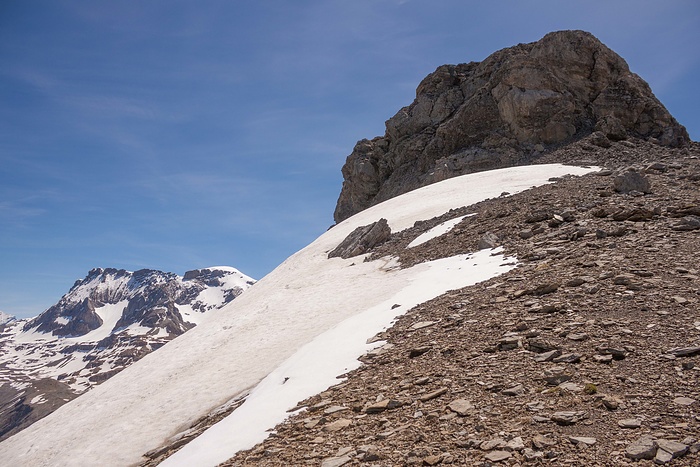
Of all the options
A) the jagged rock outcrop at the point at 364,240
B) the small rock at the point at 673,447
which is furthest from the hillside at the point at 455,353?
the jagged rock outcrop at the point at 364,240

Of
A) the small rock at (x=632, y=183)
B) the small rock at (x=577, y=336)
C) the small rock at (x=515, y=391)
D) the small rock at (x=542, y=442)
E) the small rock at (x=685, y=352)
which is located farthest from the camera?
the small rock at (x=632, y=183)

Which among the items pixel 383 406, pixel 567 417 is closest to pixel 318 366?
pixel 383 406

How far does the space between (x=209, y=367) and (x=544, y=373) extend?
555 inches

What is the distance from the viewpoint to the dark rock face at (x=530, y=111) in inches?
2333

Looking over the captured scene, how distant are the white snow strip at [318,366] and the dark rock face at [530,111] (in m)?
41.7

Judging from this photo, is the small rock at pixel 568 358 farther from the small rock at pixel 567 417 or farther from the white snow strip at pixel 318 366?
the white snow strip at pixel 318 366

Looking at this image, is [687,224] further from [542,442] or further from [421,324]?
[542,442]

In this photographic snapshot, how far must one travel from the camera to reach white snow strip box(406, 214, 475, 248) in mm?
23578

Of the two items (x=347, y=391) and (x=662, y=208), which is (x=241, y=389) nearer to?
(x=347, y=391)

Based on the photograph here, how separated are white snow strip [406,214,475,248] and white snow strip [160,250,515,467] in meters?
5.57

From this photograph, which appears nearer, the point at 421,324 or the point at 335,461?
the point at 335,461

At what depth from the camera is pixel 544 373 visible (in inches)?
273

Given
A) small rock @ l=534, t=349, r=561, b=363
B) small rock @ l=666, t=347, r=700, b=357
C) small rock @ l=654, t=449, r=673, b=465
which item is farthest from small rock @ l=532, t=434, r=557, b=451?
small rock @ l=666, t=347, r=700, b=357

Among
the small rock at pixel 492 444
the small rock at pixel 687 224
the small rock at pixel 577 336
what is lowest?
the small rock at pixel 492 444
